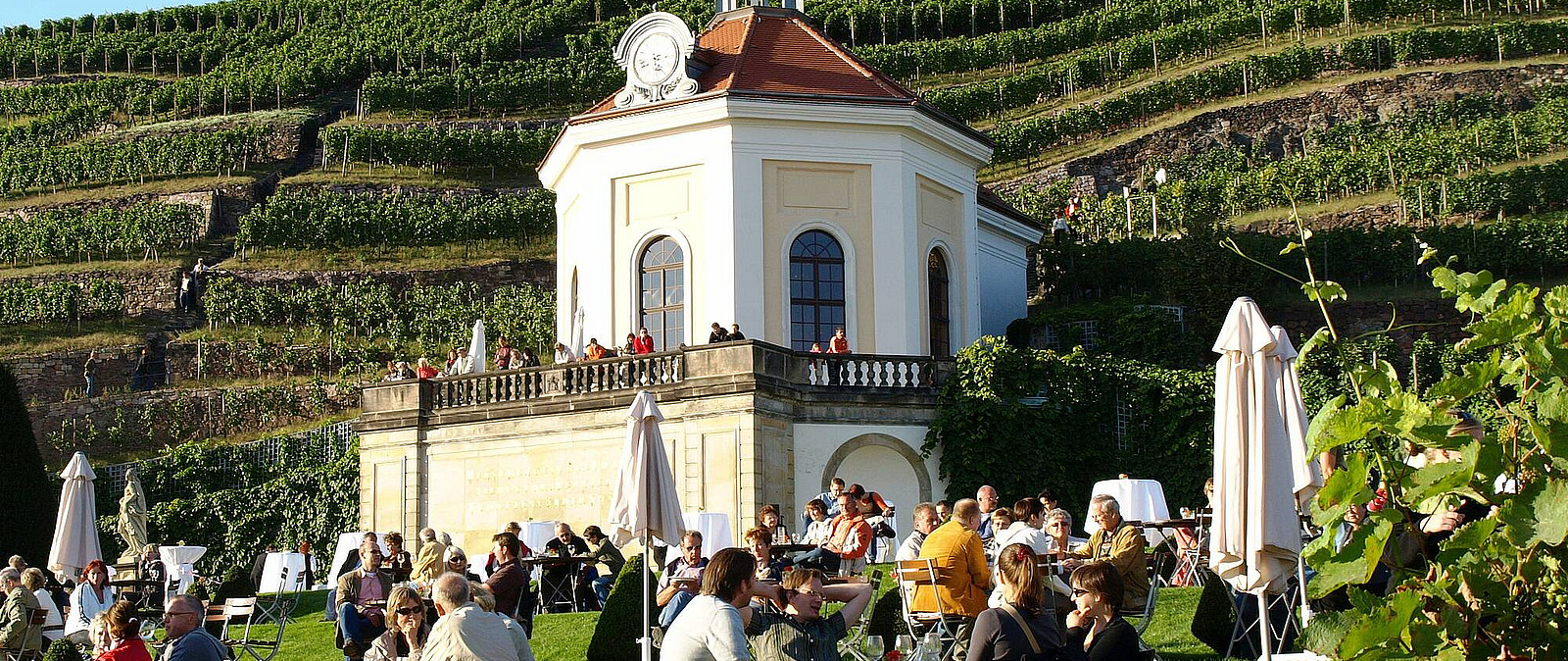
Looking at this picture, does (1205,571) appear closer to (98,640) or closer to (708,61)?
(98,640)

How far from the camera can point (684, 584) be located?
500 inches

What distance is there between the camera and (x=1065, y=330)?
30469mm

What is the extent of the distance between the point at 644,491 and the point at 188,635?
5.71 m

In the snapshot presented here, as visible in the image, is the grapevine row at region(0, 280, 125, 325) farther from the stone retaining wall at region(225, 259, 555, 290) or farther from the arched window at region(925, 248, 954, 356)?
the arched window at region(925, 248, 954, 356)

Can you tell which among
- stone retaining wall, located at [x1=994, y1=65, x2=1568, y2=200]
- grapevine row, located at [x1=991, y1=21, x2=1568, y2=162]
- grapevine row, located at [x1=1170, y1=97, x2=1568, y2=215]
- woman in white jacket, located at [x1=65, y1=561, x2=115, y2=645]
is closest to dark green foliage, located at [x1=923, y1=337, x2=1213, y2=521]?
woman in white jacket, located at [x1=65, y1=561, x2=115, y2=645]

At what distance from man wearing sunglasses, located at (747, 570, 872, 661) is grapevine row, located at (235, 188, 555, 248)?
36837mm

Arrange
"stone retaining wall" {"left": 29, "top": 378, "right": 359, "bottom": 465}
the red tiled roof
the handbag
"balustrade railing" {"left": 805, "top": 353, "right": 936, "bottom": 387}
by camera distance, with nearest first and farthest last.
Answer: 1. the handbag
2. "balustrade railing" {"left": 805, "top": 353, "right": 936, "bottom": 387}
3. the red tiled roof
4. "stone retaining wall" {"left": 29, "top": 378, "right": 359, "bottom": 465}

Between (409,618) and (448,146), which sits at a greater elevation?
(448,146)

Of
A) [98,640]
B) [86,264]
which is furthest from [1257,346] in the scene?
[86,264]

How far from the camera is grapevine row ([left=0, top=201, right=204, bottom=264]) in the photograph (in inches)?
1903

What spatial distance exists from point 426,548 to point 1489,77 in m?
44.3

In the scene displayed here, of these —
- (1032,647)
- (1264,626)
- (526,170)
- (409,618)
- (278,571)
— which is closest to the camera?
(1032,647)

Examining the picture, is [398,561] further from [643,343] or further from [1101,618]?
[1101,618]

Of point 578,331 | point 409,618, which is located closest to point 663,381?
point 578,331
